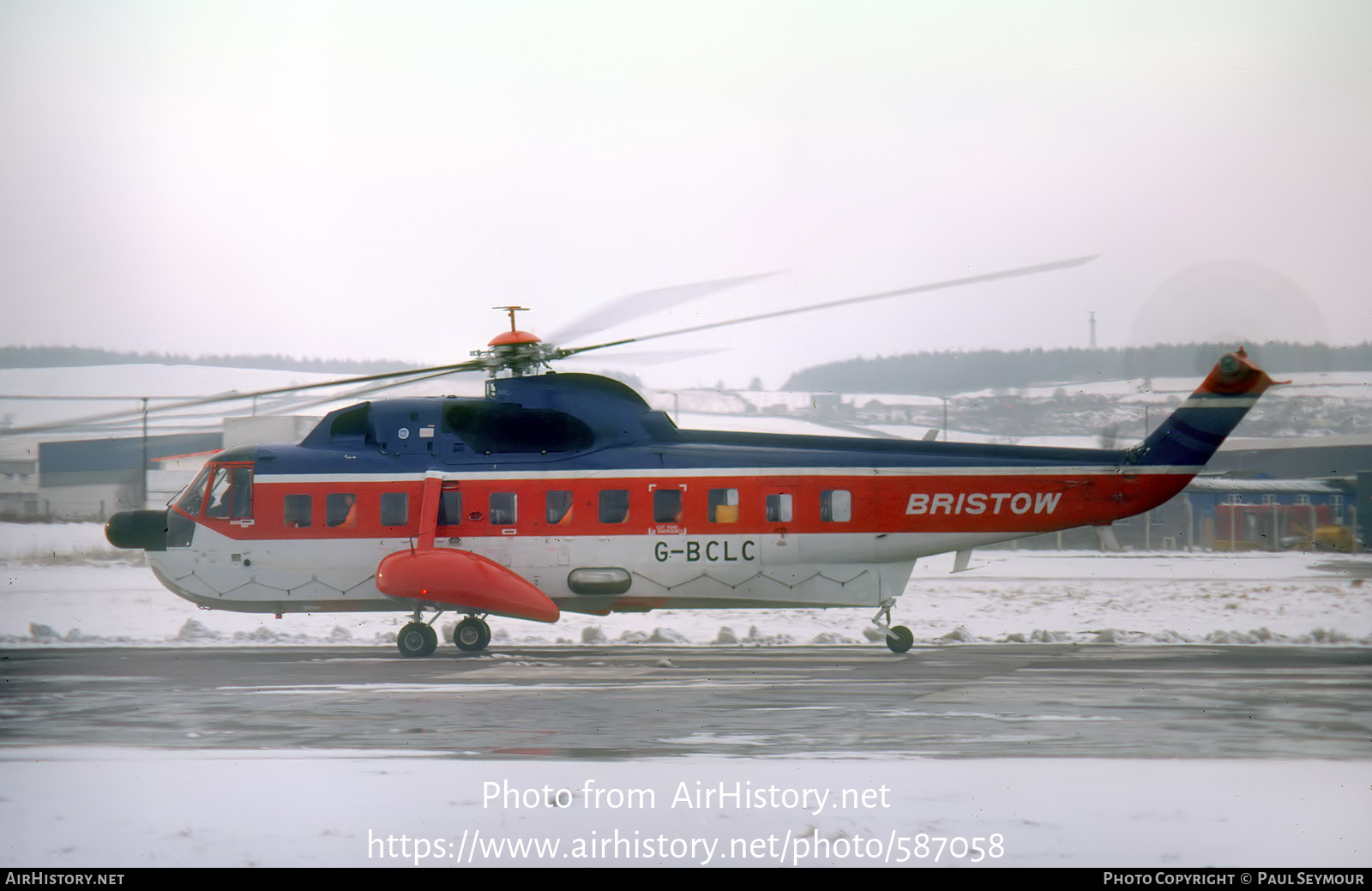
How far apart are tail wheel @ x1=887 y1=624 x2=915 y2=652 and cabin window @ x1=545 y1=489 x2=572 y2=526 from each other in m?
3.96

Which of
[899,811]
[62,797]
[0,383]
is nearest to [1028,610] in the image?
[899,811]

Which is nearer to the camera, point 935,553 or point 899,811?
point 899,811

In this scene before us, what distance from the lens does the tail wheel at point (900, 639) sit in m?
12.1

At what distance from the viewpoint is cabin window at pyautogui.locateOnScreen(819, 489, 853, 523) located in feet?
39.4

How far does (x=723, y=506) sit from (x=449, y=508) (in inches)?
126

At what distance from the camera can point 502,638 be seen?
13.4m

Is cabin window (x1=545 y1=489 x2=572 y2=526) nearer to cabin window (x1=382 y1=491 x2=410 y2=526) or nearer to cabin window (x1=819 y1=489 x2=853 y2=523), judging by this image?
cabin window (x1=382 y1=491 x2=410 y2=526)

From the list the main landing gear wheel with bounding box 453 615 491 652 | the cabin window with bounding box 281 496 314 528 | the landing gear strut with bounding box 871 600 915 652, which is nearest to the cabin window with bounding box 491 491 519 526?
the main landing gear wheel with bounding box 453 615 491 652

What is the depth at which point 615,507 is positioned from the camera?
12.2 metres

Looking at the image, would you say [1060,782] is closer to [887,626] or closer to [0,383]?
[887,626]

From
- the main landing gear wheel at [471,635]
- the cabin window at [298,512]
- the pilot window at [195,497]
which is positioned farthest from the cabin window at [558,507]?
the pilot window at [195,497]

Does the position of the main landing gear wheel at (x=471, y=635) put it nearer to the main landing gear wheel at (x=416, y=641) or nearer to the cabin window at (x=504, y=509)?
the main landing gear wheel at (x=416, y=641)

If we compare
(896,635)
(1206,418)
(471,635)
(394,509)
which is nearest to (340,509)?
(394,509)

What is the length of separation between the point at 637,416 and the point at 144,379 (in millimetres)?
11431
